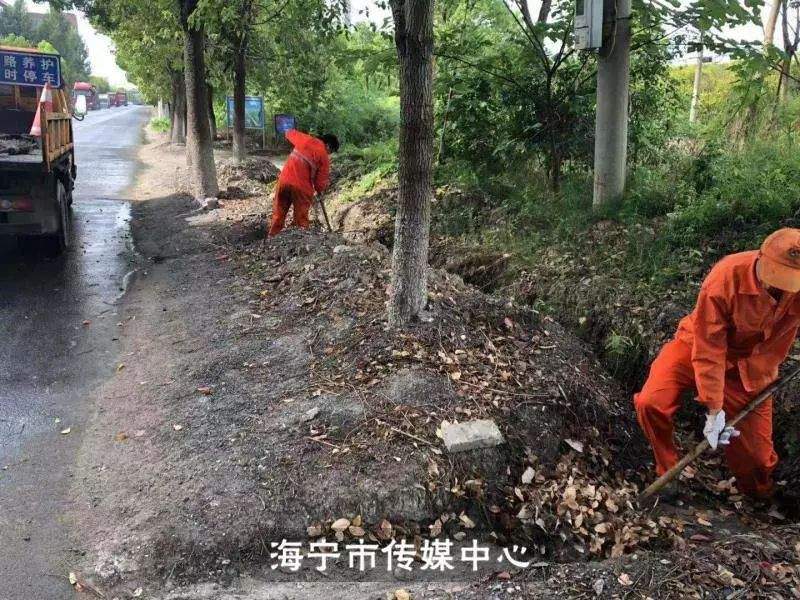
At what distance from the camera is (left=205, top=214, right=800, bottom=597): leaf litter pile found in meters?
3.12

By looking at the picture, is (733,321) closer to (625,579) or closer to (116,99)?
(625,579)

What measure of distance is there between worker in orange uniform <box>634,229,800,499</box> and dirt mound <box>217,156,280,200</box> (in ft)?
32.4

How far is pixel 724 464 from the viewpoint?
4711 millimetres

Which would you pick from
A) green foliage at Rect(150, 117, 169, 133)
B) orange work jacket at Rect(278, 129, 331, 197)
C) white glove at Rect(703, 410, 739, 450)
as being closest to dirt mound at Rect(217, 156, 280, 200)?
orange work jacket at Rect(278, 129, 331, 197)

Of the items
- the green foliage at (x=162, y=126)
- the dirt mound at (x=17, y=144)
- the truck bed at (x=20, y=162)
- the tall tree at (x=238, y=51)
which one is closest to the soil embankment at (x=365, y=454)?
the truck bed at (x=20, y=162)

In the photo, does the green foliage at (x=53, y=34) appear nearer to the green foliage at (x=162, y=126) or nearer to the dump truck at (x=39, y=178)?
the green foliage at (x=162, y=126)

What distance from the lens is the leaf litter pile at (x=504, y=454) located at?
10.3 ft

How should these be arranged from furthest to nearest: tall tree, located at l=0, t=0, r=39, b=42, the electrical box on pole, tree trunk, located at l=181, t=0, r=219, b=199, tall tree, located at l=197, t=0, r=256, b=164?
1. tall tree, located at l=0, t=0, r=39, b=42
2. tall tree, located at l=197, t=0, r=256, b=164
3. tree trunk, located at l=181, t=0, r=219, b=199
4. the electrical box on pole

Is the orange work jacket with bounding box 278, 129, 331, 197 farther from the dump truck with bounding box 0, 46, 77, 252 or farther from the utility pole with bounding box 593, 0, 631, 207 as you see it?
the utility pole with bounding box 593, 0, 631, 207

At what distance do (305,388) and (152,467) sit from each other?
112 centimetres

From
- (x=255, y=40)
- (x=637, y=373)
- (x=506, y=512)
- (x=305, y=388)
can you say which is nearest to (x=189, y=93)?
(x=255, y=40)

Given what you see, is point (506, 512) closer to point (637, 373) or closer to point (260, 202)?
point (637, 373)

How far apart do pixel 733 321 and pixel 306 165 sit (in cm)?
576

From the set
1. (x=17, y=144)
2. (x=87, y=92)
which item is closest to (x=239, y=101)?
(x=17, y=144)
